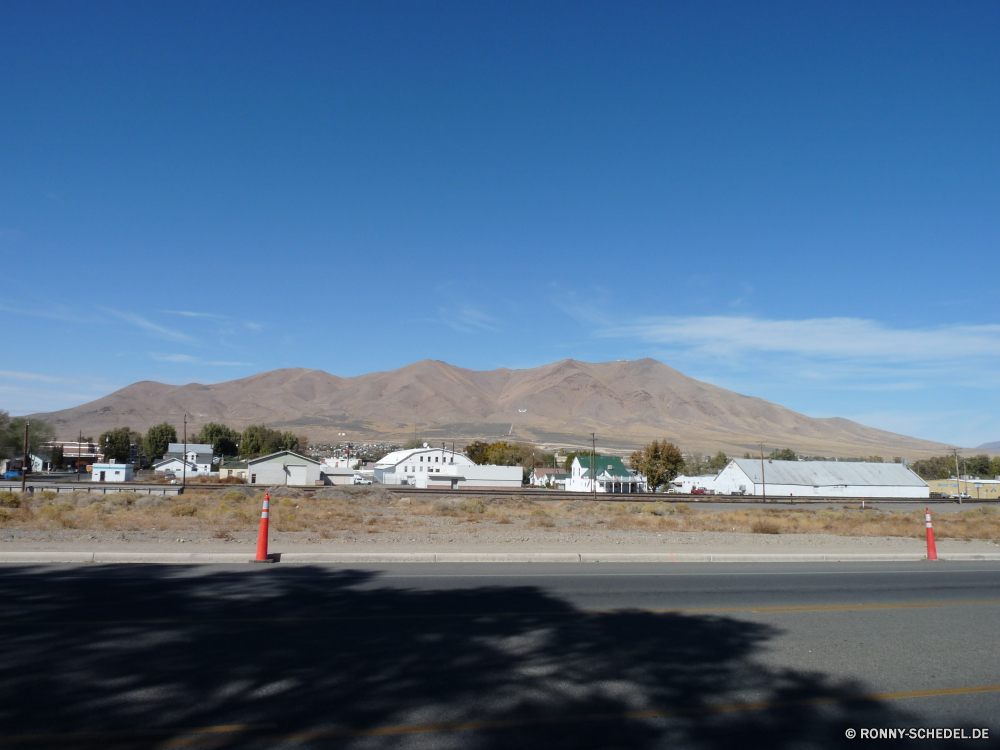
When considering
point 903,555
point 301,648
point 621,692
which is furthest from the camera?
point 903,555

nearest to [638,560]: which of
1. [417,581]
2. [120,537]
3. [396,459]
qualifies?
[417,581]

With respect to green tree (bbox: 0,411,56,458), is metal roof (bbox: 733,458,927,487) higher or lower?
lower

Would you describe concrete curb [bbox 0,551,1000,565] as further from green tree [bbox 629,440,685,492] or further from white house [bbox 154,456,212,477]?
white house [bbox 154,456,212,477]

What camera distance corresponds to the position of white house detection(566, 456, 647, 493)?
299 feet

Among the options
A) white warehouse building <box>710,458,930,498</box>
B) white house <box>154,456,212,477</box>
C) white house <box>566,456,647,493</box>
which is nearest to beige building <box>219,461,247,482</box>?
white house <box>154,456,212,477</box>

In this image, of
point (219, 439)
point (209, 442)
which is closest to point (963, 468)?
point (219, 439)

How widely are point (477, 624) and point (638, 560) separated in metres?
7.76

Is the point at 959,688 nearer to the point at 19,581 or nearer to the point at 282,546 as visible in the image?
the point at 19,581

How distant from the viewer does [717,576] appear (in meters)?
13.2

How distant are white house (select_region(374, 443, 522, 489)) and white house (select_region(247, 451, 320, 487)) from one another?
1347 centimetres

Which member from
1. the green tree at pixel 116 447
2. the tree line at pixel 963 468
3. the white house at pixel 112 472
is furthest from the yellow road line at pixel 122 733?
the tree line at pixel 963 468

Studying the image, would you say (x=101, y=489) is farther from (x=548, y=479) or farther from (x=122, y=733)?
(x=548, y=479)

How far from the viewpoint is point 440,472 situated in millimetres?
102312

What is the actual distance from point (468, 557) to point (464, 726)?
933 cm
